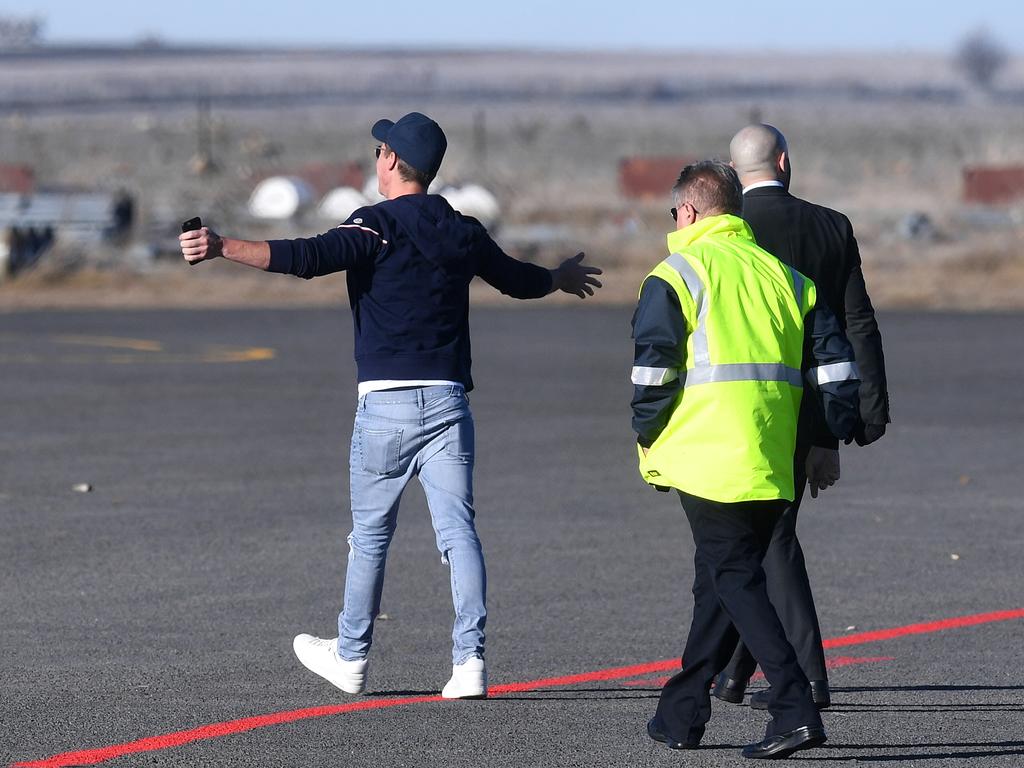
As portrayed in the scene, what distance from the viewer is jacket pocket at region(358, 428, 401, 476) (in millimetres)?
6488

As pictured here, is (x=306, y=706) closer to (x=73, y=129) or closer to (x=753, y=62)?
(x=73, y=129)

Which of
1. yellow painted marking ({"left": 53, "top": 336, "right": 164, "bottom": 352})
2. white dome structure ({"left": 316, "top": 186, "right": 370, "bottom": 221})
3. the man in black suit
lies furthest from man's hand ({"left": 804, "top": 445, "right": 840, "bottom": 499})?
white dome structure ({"left": 316, "top": 186, "right": 370, "bottom": 221})

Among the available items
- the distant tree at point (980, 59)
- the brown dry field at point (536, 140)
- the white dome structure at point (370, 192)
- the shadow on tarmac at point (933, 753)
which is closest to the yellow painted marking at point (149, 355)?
the brown dry field at point (536, 140)

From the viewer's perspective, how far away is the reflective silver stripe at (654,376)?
18.3 ft

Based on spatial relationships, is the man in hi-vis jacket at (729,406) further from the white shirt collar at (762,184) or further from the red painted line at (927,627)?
the red painted line at (927,627)

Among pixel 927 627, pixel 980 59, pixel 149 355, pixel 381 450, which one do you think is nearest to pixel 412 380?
pixel 381 450

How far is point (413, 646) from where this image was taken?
297 inches

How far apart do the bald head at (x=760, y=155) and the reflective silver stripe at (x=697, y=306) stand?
1089 millimetres

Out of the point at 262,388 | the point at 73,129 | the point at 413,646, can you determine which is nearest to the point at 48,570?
the point at 413,646

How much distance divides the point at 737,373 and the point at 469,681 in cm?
155

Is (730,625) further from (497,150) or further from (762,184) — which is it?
(497,150)

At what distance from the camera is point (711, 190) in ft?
19.2

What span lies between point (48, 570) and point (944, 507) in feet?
17.3

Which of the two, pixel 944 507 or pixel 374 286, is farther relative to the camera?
pixel 944 507
